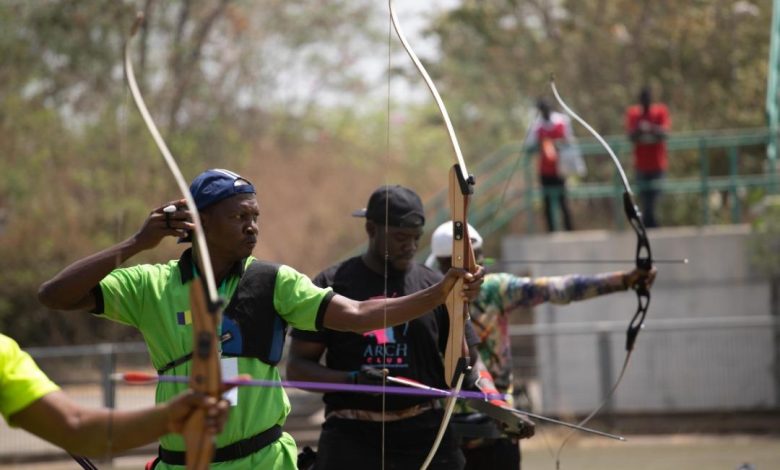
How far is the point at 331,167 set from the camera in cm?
2908

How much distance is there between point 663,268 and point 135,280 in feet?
35.0

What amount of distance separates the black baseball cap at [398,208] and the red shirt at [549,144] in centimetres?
919

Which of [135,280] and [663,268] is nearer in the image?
[135,280]

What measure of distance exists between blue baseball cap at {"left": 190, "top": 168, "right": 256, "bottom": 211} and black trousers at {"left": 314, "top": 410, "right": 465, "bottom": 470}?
5.25 feet

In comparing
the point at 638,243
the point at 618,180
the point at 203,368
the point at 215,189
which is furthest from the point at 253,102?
the point at 203,368

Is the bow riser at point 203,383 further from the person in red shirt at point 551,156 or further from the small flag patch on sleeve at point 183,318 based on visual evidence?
the person in red shirt at point 551,156

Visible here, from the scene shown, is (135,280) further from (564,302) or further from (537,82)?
(537,82)

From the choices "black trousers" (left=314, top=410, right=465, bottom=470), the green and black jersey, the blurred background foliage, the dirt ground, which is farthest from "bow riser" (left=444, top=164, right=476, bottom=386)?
the blurred background foliage

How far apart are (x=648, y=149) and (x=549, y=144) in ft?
3.75

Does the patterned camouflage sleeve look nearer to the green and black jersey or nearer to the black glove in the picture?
the black glove

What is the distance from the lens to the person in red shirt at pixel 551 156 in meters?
15.9

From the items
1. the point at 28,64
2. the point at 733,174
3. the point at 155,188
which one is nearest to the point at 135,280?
the point at 733,174

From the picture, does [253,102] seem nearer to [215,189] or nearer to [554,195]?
[554,195]

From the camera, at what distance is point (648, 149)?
16.2 m
